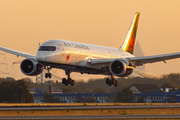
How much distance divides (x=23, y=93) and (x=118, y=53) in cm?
4207

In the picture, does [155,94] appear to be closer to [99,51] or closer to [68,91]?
[68,91]

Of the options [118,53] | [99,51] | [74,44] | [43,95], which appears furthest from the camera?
[43,95]

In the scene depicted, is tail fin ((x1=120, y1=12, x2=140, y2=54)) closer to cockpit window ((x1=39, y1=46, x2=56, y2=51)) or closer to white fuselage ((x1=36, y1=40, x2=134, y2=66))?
white fuselage ((x1=36, y1=40, x2=134, y2=66))

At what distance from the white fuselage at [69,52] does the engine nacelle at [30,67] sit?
6047 mm

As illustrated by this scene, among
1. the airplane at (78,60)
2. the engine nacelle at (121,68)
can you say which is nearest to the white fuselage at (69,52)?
the airplane at (78,60)

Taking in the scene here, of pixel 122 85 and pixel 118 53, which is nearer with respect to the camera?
pixel 118 53

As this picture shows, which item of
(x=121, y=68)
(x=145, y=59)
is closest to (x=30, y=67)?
(x=121, y=68)

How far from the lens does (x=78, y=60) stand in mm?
53094

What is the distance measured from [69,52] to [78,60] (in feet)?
7.50

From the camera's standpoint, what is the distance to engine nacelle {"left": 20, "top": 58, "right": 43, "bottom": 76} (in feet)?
181

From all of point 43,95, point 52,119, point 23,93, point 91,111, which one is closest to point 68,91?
point 43,95

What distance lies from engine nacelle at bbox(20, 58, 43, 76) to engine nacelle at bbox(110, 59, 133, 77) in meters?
11.0

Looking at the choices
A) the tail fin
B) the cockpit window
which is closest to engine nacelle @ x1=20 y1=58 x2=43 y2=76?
the cockpit window

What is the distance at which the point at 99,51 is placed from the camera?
58.4 metres
